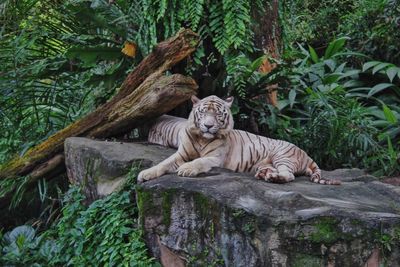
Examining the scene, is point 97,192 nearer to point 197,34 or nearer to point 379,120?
point 197,34

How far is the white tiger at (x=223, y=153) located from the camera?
4.86m

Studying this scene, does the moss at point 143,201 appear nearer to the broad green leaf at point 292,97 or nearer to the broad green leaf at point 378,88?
the broad green leaf at point 292,97

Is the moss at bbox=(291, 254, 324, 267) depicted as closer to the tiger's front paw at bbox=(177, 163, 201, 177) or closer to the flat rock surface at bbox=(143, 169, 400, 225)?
the flat rock surface at bbox=(143, 169, 400, 225)

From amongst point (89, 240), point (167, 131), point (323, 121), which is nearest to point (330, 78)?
point (323, 121)

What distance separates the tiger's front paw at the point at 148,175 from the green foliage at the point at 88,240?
0.97ft

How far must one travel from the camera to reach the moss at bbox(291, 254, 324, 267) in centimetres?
359

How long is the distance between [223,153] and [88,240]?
140 centimetres

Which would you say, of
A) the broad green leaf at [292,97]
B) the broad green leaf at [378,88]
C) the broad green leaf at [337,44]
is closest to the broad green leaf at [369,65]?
the broad green leaf at [378,88]

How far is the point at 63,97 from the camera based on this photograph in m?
7.81

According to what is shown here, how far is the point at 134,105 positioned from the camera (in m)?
6.41

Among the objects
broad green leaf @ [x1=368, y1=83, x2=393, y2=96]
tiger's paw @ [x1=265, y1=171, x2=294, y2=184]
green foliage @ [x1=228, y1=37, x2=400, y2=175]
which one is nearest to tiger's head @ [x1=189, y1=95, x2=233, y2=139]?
tiger's paw @ [x1=265, y1=171, x2=294, y2=184]

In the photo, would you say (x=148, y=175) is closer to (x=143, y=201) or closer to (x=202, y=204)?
(x=143, y=201)

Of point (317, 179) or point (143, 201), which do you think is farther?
point (317, 179)

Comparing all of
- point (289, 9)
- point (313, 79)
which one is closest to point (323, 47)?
point (313, 79)
